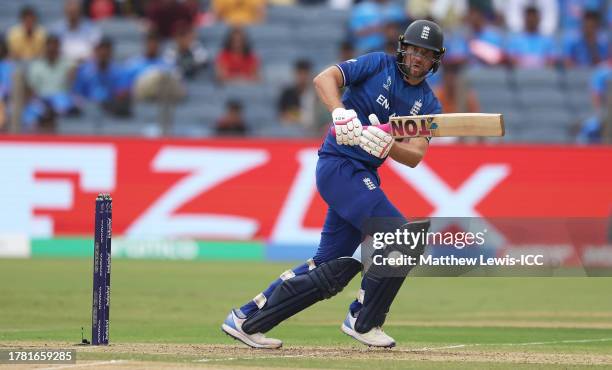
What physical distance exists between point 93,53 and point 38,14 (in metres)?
2.46

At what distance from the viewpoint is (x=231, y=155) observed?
58.3ft

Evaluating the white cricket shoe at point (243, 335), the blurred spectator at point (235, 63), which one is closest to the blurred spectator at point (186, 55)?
the blurred spectator at point (235, 63)

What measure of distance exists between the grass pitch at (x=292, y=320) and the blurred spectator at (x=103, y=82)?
124 inches

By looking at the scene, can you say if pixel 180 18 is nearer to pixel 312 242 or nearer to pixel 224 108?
pixel 224 108

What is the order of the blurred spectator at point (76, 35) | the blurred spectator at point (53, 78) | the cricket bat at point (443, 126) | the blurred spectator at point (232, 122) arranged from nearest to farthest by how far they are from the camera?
the cricket bat at point (443, 126) < the blurred spectator at point (232, 122) < the blurred spectator at point (53, 78) < the blurred spectator at point (76, 35)

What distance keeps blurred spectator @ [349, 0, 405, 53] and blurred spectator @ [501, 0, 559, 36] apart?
197cm

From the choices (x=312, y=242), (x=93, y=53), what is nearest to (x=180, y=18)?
(x=93, y=53)

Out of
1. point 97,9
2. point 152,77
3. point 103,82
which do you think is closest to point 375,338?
point 152,77

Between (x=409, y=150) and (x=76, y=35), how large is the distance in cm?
1306

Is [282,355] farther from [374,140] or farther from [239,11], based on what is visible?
[239,11]

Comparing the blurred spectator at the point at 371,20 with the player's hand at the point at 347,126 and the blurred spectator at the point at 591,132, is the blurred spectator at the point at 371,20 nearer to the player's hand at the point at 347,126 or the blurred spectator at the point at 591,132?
the blurred spectator at the point at 591,132

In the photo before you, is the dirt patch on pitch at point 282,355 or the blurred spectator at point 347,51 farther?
the blurred spectator at point 347,51

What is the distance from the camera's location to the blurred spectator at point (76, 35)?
2059cm

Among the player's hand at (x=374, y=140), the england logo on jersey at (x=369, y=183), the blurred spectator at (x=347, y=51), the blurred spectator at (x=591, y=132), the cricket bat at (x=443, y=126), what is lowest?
the blurred spectator at (x=591, y=132)
